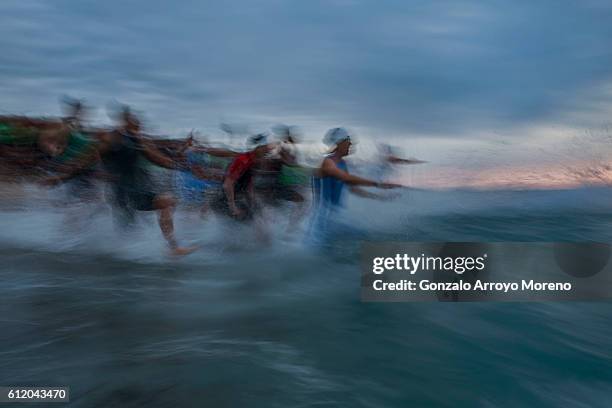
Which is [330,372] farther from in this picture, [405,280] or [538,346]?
[538,346]

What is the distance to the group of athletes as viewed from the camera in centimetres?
314

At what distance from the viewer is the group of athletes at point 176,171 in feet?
10.3

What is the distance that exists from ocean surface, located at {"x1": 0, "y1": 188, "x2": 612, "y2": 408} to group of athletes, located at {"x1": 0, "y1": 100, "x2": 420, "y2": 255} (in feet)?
0.38

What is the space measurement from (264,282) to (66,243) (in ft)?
4.35

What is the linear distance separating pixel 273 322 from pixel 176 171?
1.16 m

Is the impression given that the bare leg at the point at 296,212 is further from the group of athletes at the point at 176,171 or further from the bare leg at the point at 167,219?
the bare leg at the point at 167,219

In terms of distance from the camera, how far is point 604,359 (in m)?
2.91

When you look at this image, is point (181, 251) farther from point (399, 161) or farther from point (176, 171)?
point (399, 161)

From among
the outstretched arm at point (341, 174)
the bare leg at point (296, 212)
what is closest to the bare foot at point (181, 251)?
the bare leg at point (296, 212)

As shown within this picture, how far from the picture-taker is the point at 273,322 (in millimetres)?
3027

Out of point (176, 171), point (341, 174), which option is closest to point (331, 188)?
point (341, 174)

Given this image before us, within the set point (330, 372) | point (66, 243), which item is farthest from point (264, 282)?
point (66, 243)

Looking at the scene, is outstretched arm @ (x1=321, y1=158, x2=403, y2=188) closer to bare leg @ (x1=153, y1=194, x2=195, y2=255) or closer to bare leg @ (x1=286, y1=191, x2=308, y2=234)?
bare leg @ (x1=286, y1=191, x2=308, y2=234)

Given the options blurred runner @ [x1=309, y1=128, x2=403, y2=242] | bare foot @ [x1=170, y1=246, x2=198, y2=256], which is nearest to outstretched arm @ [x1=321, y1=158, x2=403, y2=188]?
blurred runner @ [x1=309, y1=128, x2=403, y2=242]
